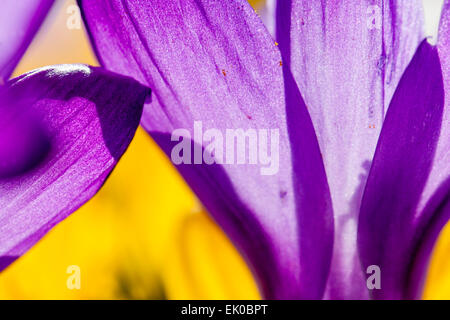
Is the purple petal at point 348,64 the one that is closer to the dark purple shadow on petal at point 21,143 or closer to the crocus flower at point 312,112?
the crocus flower at point 312,112

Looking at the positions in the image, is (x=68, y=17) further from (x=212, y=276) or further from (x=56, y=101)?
(x=212, y=276)

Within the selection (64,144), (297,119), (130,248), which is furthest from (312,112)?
(130,248)

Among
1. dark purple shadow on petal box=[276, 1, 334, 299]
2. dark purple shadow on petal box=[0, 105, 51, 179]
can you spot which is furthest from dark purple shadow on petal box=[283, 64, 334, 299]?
dark purple shadow on petal box=[0, 105, 51, 179]

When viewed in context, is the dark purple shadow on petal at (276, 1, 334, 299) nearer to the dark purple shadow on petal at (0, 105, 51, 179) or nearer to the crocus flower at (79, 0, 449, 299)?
the crocus flower at (79, 0, 449, 299)

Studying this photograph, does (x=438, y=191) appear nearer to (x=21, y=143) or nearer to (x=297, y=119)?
(x=297, y=119)

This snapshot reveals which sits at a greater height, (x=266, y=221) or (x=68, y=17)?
(x=68, y=17)

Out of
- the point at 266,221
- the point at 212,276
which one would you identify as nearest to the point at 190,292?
the point at 212,276

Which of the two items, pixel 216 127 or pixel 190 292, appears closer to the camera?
pixel 216 127

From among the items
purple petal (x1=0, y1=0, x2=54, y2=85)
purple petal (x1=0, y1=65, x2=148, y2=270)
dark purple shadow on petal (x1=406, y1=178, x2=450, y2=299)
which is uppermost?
purple petal (x1=0, y1=0, x2=54, y2=85)

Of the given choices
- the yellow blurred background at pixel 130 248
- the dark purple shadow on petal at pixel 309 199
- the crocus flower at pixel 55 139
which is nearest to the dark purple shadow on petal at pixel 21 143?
the crocus flower at pixel 55 139
